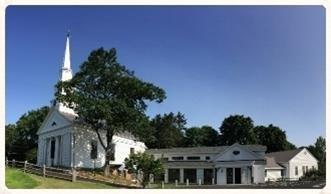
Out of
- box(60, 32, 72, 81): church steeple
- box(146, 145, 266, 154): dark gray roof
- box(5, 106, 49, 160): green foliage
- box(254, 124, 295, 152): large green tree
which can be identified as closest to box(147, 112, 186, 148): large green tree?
box(146, 145, 266, 154): dark gray roof

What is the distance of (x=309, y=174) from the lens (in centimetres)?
1419

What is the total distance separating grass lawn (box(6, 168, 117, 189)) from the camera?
12352 millimetres

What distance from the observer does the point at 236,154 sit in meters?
16.7

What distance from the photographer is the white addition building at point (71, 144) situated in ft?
58.7

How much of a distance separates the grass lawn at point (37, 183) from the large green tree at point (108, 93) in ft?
9.21

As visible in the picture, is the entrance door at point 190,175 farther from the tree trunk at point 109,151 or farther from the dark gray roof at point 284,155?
the tree trunk at point 109,151

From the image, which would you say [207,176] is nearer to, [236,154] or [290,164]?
[236,154]

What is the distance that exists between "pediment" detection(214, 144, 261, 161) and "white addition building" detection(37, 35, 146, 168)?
2.44 m

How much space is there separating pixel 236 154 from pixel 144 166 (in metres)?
3.04

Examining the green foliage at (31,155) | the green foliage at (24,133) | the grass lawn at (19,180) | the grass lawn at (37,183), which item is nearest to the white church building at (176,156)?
the green foliage at (31,155)
